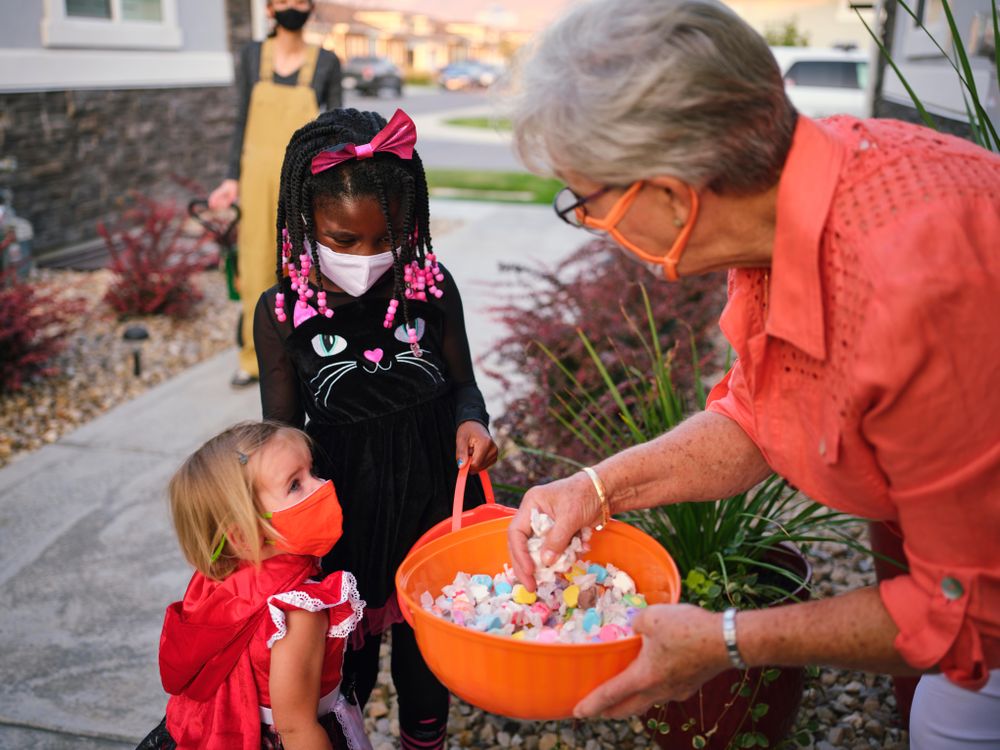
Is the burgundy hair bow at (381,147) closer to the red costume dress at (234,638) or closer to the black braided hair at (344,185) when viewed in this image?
the black braided hair at (344,185)

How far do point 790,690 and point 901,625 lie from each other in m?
0.93

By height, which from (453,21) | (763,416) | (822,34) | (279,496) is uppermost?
(763,416)

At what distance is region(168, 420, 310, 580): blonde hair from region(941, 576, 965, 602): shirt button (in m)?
1.12

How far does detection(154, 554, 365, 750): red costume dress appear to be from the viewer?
1691 millimetres

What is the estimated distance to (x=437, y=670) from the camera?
1.56m

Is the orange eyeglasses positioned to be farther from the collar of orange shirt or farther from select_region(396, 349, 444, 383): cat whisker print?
select_region(396, 349, 444, 383): cat whisker print

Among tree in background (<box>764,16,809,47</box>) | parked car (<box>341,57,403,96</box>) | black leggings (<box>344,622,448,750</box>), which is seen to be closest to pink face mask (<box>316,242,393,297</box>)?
black leggings (<box>344,622,448,750</box>)

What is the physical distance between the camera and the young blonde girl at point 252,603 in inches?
66.2

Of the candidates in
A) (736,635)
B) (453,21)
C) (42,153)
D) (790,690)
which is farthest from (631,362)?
(453,21)

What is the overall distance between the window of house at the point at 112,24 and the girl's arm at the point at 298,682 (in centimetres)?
Answer: 730

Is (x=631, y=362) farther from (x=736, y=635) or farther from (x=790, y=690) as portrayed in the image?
(x=736, y=635)

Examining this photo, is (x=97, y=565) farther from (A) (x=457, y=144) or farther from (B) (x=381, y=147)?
(A) (x=457, y=144)

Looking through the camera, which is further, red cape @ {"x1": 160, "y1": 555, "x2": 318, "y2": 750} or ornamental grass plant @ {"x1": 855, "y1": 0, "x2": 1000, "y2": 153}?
ornamental grass plant @ {"x1": 855, "y1": 0, "x2": 1000, "y2": 153}

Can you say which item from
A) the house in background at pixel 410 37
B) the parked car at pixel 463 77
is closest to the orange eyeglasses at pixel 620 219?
the parked car at pixel 463 77
